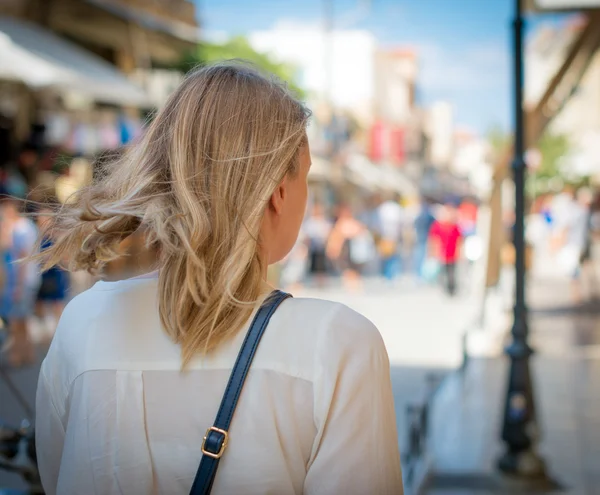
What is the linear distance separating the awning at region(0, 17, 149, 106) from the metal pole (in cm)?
542

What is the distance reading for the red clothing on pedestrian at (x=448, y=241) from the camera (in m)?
16.7

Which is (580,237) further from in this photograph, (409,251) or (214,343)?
(214,343)


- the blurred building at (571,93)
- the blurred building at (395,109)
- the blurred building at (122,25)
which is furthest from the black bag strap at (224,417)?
the blurred building at (395,109)

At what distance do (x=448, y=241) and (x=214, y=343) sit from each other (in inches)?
625

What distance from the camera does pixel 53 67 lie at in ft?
29.9

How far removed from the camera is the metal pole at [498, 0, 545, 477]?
18.0ft

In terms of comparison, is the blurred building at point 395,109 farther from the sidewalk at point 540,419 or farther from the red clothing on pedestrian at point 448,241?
the sidewalk at point 540,419

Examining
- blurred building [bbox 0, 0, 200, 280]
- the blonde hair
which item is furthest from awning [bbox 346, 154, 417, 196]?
the blonde hair

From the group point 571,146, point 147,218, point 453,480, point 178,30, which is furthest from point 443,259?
point 571,146

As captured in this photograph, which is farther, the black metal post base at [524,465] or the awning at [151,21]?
the awning at [151,21]

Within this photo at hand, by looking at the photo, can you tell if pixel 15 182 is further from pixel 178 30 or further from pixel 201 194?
pixel 201 194

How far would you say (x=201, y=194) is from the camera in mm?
1366

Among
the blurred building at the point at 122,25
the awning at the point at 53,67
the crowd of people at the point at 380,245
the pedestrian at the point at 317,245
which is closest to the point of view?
the awning at the point at 53,67

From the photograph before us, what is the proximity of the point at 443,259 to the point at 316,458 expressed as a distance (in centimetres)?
1591
